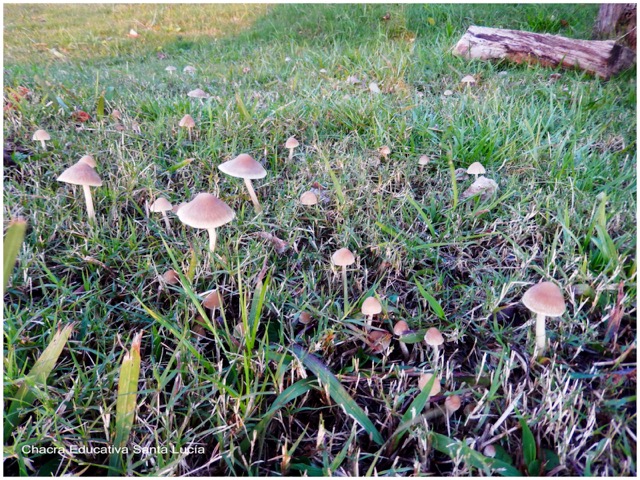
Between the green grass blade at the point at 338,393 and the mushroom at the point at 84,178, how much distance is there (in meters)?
1.16

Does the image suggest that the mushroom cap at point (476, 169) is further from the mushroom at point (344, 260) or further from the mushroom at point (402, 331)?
the mushroom at point (402, 331)

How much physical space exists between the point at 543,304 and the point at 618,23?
4274 mm

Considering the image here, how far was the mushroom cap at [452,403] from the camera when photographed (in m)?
1.18

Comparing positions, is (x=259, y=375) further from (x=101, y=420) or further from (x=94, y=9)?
(x=94, y=9)

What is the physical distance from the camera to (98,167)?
2197mm

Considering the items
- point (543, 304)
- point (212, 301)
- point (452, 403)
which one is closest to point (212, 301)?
point (212, 301)

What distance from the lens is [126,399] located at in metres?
1.15

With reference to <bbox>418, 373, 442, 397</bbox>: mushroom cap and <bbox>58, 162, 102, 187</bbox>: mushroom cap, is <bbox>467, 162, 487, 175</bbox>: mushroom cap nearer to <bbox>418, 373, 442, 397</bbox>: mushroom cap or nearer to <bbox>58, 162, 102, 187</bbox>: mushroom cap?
<bbox>418, 373, 442, 397</bbox>: mushroom cap

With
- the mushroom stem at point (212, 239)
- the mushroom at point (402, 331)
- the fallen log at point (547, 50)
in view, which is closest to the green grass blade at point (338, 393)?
the mushroom at point (402, 331)

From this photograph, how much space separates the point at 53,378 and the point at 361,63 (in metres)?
3.45

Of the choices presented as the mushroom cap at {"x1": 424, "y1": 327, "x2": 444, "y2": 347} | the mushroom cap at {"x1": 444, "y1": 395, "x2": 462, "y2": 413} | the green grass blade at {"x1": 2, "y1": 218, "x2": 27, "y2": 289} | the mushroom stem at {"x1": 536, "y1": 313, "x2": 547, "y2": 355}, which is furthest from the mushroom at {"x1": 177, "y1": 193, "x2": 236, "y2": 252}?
the mushroom stem at {"x1": 536, "y1": 313, "x2": 547, "y2": 355}

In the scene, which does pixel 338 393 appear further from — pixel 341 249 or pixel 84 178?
pixel 84 178

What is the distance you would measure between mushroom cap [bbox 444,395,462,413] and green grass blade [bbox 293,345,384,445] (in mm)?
206

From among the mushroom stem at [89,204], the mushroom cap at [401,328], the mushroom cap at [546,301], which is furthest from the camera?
the mushroom stem at [89,204]
